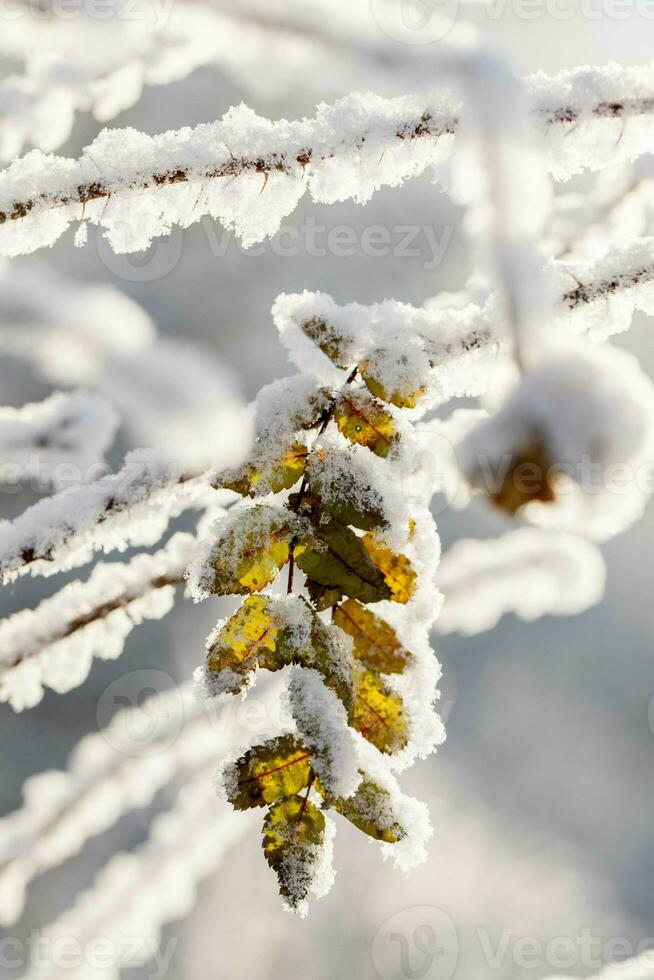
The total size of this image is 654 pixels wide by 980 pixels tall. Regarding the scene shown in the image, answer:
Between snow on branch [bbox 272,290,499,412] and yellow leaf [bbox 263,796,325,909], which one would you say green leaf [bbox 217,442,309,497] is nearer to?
snow on branch [bbox 272,290,499,412]

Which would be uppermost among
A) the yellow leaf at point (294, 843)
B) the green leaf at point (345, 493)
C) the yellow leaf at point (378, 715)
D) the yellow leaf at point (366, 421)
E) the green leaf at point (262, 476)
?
the yellow leaf at point (366, 421)

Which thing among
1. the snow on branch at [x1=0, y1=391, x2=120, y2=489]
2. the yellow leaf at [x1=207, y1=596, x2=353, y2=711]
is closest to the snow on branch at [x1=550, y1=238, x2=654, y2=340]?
the yellow leaf at [x1=207, y1=596, x2=353, y2=711]

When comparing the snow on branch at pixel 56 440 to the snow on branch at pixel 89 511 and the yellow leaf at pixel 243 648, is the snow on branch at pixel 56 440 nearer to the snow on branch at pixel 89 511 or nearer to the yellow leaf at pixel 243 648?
the snow on branch at pixel 89 511

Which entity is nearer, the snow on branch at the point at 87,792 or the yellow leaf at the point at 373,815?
the yellow leaf at the point at 373,815

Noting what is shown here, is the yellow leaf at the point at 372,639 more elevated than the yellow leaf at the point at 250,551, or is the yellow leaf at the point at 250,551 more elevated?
the yellow leaf at the point at 250,551

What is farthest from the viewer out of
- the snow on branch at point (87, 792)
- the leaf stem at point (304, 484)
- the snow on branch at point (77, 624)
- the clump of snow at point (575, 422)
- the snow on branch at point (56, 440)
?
the snow on branch at point (87, 792)

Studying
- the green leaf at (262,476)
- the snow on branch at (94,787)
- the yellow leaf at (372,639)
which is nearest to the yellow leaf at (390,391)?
the green leaf at (262,476)
